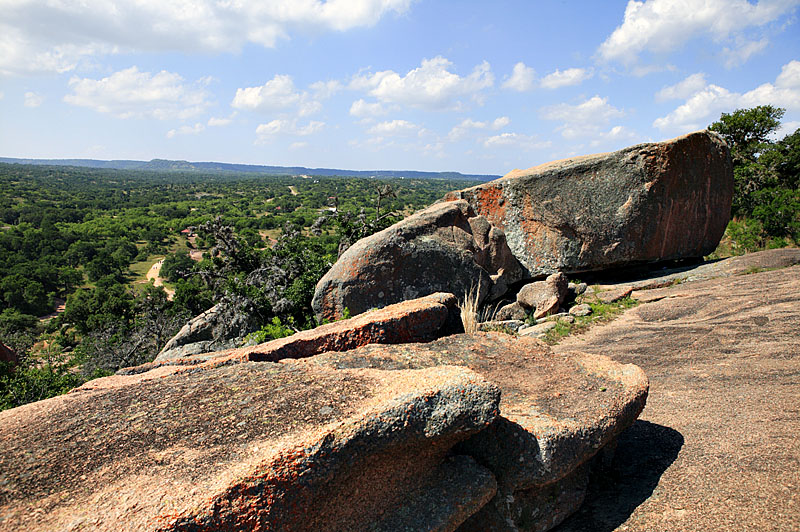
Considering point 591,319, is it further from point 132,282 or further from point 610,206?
point 132,282

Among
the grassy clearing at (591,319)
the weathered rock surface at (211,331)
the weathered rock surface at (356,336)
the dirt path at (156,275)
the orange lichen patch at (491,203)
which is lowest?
the dirt path at (156,275)

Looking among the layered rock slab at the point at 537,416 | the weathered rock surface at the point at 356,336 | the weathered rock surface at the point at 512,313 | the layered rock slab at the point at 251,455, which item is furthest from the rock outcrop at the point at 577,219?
the layered rock slab at the point at 251,455

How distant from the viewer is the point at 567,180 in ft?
35.0

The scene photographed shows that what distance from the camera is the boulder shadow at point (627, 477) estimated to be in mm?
3133

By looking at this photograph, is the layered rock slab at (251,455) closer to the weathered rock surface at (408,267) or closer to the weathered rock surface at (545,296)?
the weathered rock surface at (408,267)

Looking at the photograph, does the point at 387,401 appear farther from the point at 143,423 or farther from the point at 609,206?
the point at 609,206

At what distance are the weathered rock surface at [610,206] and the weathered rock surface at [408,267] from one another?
159 cm

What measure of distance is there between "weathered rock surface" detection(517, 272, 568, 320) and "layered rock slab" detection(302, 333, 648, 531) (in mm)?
5027

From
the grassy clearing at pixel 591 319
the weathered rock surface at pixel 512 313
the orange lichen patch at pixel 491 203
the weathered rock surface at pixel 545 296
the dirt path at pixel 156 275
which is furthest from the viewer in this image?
the dirt path at pixel 156 275

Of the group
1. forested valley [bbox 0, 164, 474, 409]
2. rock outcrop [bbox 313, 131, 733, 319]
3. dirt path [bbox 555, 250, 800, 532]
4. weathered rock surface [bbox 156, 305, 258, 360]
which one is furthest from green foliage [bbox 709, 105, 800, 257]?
weathered rock surface [bbox 156, 305, 258, 360]

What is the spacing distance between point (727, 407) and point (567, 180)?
7317 mm

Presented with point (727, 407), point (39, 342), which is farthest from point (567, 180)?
point (39, 342)

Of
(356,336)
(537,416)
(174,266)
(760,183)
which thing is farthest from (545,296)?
(174,266)

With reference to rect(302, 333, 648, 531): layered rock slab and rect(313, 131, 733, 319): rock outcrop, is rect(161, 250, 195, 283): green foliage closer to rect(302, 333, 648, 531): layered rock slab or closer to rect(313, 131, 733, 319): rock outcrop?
rect(313, 131, 733, 319): rock outcrop
